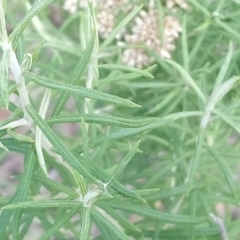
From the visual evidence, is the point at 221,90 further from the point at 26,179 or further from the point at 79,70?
the point at 26,179

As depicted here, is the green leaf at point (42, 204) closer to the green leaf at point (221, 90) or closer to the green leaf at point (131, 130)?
the green leaf at point (131, 130)

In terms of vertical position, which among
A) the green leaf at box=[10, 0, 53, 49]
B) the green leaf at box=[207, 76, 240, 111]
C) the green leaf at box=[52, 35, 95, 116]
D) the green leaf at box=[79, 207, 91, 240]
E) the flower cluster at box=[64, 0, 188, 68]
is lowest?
the green leaf at box=[79, 207, 91, 240]

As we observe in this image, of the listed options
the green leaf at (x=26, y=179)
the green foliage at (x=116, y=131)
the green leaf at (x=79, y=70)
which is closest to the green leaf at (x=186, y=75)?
the green foliage at (x=116, y=131)

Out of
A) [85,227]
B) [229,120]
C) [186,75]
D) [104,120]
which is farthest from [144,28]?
[85,227]

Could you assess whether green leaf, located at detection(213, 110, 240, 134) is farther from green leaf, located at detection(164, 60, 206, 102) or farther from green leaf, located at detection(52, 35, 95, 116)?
green leaf, located at detection(52, 35, 95, 116)

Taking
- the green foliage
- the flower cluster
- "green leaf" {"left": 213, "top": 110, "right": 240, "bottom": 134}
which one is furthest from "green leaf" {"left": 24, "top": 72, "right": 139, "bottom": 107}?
the flower cluster

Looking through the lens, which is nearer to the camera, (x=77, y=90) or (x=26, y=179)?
(x=77, y=90)
